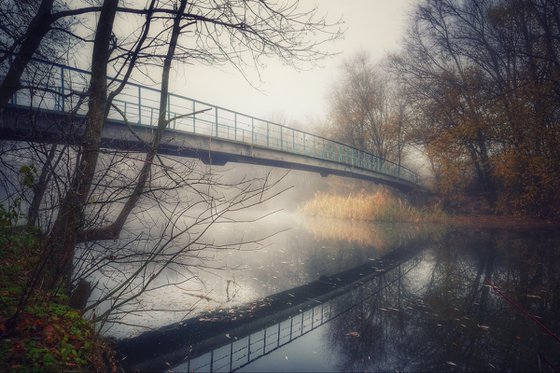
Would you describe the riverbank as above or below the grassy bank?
above

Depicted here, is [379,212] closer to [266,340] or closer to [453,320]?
[453,320]

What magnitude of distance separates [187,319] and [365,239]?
7792 mm

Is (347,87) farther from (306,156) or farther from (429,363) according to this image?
(429,363)

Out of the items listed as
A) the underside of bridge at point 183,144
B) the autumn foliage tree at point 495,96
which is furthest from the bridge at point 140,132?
the autumn foliage tree at point 495,96

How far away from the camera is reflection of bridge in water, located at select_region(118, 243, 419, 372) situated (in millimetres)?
3098

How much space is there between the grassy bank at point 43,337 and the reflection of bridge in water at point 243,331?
51 cm

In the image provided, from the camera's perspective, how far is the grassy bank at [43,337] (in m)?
2.03

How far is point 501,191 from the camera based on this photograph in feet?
52.3

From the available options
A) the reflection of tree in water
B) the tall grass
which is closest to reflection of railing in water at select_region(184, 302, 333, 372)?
the reflection of tree in water

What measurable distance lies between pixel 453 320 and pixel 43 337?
483cm

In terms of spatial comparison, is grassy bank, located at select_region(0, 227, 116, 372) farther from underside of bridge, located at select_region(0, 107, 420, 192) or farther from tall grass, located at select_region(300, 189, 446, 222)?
tall grass, located at select_region(300, 189, 446, 222)

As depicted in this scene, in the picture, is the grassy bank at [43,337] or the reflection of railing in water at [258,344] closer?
the grassy bank at [43,337]

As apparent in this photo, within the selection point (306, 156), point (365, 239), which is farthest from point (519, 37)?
point (365, 239)

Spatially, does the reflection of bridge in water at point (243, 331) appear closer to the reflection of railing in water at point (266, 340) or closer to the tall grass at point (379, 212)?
the reflection of railing in water at point (266, 340)
